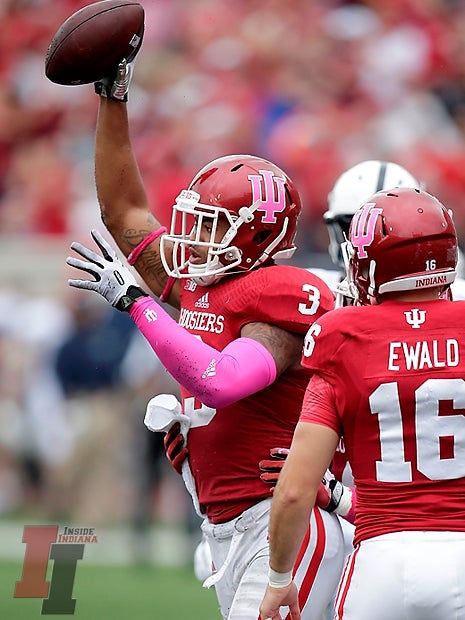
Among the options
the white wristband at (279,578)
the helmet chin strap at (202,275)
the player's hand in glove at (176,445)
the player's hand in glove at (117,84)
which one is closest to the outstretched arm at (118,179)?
the player's hand in glove at (117,84)

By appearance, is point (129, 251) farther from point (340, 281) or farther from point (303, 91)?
point (303, 91)

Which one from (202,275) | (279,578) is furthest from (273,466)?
(202,275)

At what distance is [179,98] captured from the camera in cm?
1012

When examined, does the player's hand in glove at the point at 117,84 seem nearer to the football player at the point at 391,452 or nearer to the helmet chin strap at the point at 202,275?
the helmet chin strap at the point at 202,275

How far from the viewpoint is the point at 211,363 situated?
319 cm

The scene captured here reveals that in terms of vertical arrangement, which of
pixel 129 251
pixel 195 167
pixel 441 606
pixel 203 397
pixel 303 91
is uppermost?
pixel 303 91

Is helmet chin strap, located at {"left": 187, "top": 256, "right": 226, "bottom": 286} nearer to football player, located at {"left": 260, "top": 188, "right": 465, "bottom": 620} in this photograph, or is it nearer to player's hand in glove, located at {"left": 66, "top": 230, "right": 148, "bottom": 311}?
player's hand in glove, located at {"left": 66, "top": 230, "right": 148, "bottom": 311}

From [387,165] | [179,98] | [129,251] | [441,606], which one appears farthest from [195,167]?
[441,606]

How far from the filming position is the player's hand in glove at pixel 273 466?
3.33 meters

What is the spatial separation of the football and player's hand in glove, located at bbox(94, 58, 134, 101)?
16 millimetres

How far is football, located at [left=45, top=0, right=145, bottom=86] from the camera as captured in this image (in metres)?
3.91

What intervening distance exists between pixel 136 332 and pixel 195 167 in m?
1.59

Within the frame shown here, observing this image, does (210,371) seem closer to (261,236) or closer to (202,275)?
(202,275)

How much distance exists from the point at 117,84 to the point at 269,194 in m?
0.75
